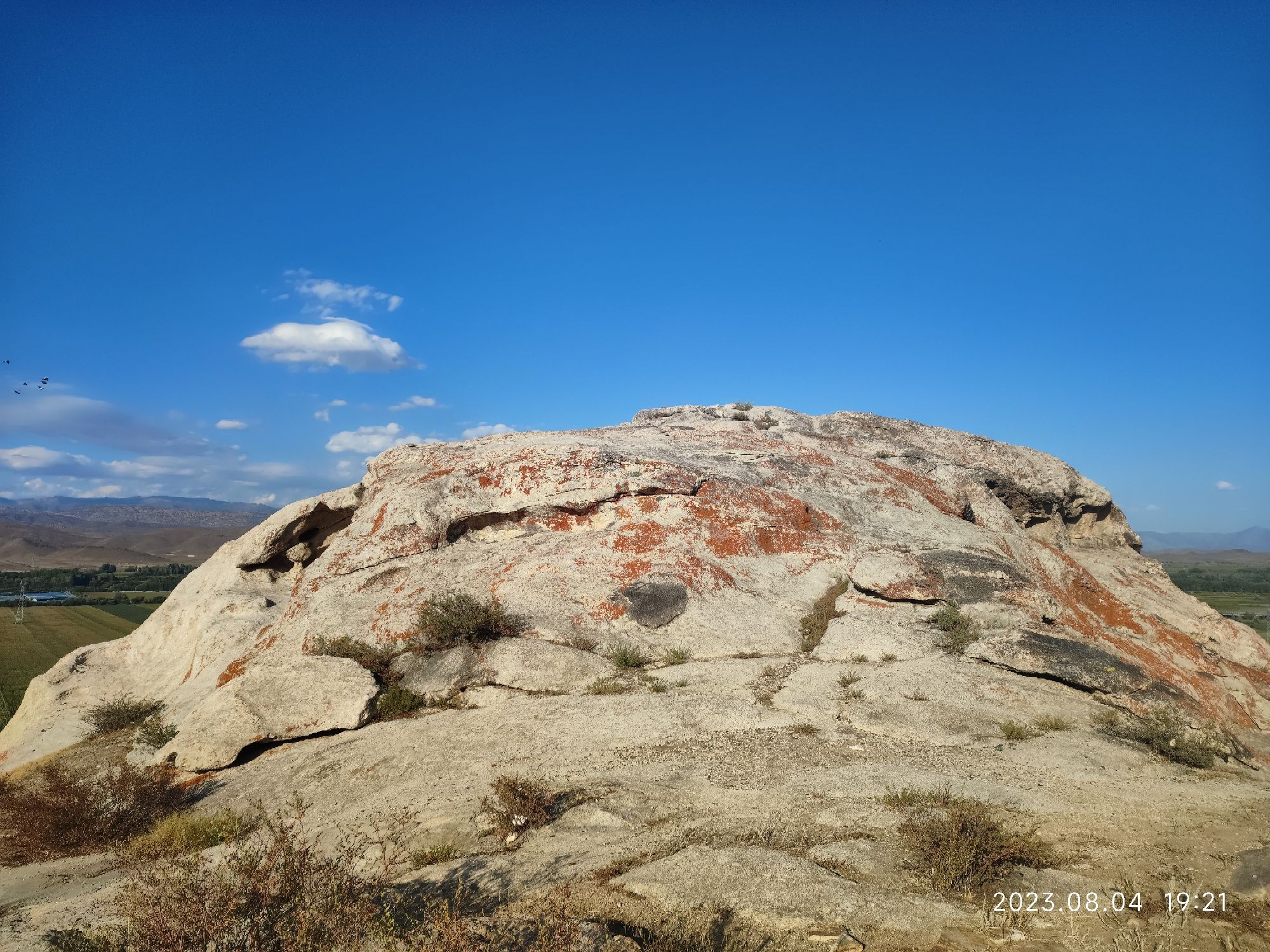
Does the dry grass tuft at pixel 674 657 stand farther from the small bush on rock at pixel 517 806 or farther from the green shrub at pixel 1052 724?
the green shrub at pixel 1052 724

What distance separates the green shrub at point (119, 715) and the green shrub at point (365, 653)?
11.9 feet

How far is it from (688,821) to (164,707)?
32.3 ft

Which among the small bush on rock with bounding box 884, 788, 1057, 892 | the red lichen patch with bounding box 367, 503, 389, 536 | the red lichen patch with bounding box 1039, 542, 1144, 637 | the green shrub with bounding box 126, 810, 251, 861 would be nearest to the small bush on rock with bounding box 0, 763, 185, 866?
the green shrub with bounding box 126, 810, 251, 861

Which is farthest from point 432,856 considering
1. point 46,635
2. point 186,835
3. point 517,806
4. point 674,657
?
point 46,635

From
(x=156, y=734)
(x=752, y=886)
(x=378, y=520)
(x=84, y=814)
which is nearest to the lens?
(x=752, y=886)

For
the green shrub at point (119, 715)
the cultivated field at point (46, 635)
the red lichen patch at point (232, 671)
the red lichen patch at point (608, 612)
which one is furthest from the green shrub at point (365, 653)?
the cultivated field at point (46, 635)

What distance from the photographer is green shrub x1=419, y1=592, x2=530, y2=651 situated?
9938mm

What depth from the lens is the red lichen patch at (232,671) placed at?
35.0ft

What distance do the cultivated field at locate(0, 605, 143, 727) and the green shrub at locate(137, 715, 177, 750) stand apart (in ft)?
61.3

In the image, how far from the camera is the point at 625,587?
10.9 meters

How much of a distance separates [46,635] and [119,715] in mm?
51719

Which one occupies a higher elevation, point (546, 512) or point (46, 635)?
point (546, 512)

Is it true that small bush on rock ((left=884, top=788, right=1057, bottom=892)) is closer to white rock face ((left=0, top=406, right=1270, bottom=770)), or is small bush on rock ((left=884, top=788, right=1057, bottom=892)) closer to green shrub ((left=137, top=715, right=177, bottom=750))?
white rock face ((left=0, top=406, right=1270, bottom=770))

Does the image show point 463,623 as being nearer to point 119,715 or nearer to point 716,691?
point 716,691
